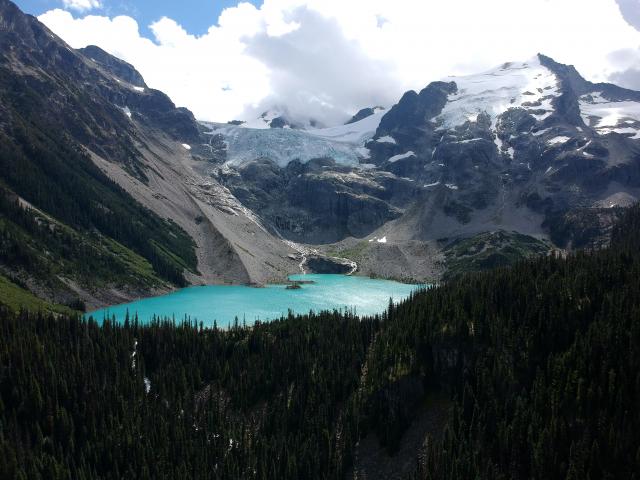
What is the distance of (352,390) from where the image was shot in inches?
2972

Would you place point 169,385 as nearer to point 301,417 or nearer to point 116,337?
point 116,337

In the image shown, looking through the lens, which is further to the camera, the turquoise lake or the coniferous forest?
the turquoise lake

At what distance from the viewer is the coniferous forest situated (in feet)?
179

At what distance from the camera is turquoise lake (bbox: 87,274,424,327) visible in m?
140

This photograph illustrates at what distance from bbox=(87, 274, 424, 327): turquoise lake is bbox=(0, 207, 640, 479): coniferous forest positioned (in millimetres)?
39916

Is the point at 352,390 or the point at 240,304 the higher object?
the point at 240,304

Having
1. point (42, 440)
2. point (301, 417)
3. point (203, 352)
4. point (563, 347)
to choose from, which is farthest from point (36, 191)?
point (563, 347)

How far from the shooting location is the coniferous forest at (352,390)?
179 ft

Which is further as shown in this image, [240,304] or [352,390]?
[240,304]

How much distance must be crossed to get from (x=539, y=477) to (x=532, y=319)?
26.6m

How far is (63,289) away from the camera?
13675cm

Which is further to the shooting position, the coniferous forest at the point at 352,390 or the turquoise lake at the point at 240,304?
the turquoise lake at the point at 240,304

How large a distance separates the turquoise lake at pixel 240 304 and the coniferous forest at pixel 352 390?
39916 millimetres

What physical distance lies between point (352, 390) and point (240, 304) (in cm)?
9070
